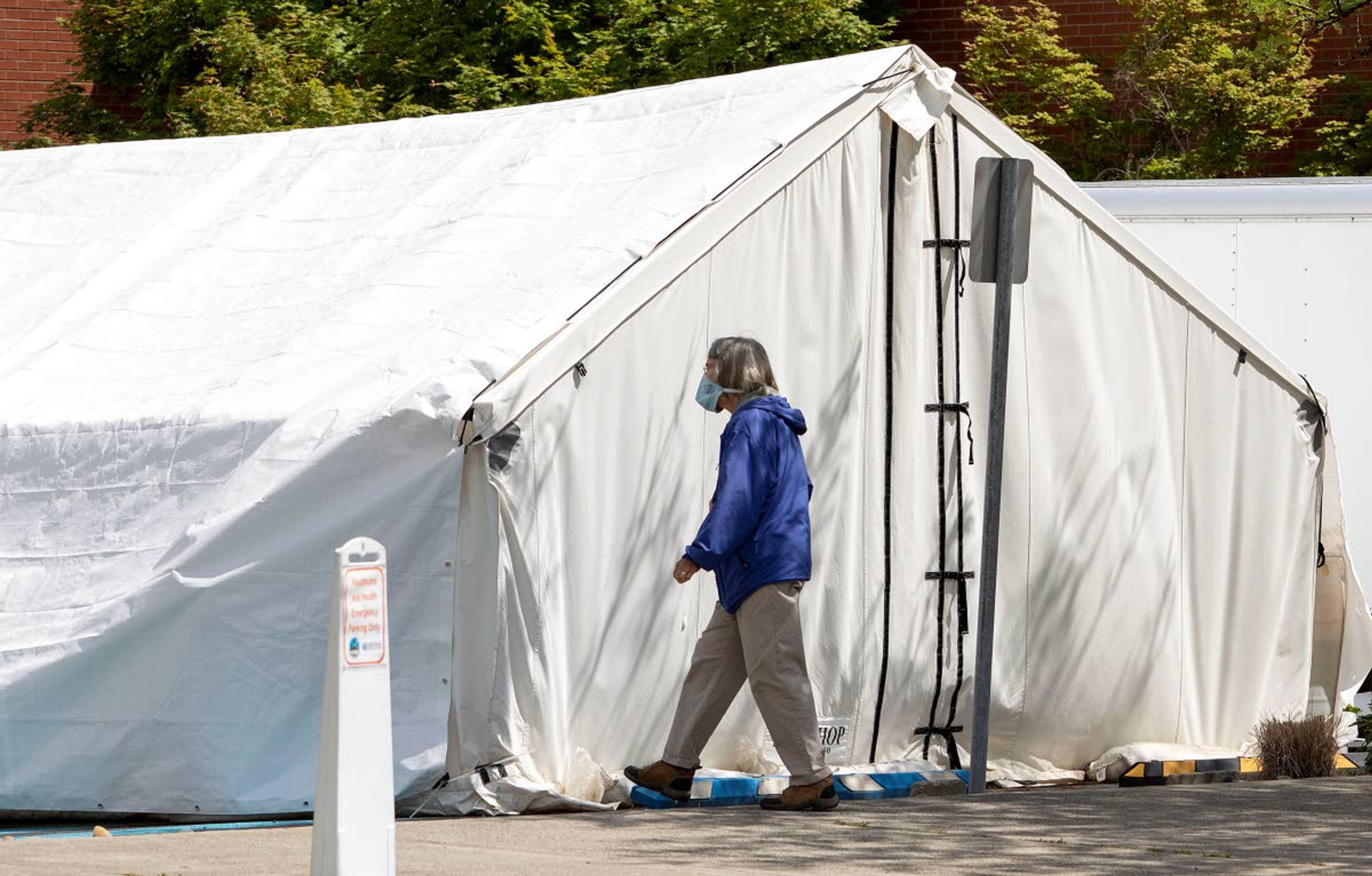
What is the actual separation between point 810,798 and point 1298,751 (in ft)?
9.43

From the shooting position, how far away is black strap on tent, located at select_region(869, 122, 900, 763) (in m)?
8.66

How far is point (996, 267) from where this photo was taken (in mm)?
7859

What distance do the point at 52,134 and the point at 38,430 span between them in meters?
16.8

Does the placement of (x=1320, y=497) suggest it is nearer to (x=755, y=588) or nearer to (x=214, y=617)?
(x=755, y=588)

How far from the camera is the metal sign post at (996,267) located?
7832 mm

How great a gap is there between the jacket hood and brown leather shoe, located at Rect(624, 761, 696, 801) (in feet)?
4.44

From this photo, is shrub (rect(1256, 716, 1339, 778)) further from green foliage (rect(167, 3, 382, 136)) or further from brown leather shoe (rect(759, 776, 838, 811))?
green foliage (rect(167, 3, 382, 136))

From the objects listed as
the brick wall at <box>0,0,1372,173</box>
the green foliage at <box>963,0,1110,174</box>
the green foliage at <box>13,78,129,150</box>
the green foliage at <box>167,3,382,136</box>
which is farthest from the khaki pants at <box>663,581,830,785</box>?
the green foliage at <box>13,78,129,150</box>

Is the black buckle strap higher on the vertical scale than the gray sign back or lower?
lower

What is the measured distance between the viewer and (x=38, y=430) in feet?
28.0

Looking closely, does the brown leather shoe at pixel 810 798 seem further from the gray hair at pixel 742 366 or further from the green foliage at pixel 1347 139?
the green foliage at pixel 1347 139

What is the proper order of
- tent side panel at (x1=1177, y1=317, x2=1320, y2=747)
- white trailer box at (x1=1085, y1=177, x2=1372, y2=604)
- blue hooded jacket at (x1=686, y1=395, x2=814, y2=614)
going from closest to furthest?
blue hooded jacket at (x1=686, y1=395, x2=814, y2=614), tent side panel at (x1=1177, y1=317, x2=1320, y2=747), white trailer box at (x1=1085, y1=177, x2=1372, y2=604)

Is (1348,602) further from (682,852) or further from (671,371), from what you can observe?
(682,852)

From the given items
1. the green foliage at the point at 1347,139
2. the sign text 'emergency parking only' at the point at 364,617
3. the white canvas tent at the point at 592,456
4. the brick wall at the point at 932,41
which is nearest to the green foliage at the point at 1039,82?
the brick wall at the point at 932,41
